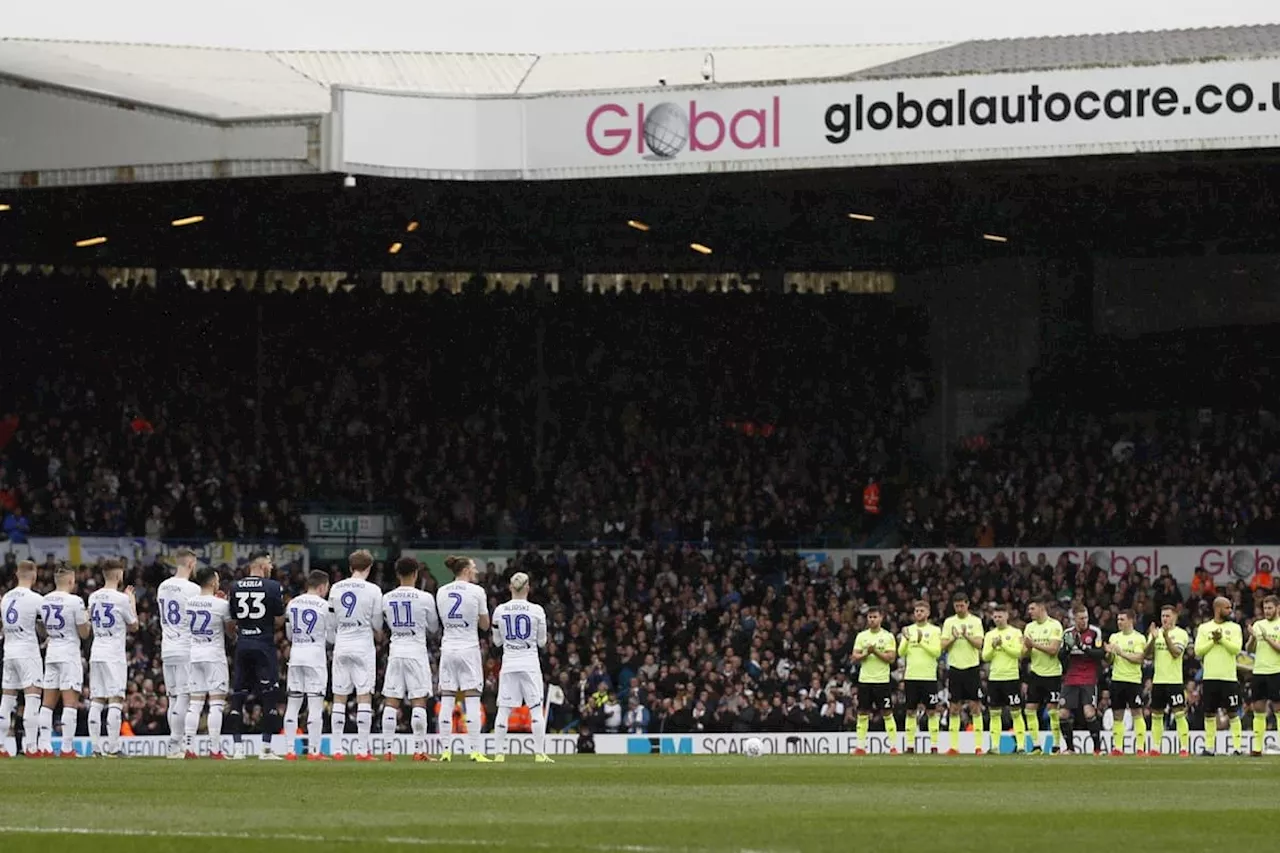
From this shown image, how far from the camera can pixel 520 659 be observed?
2131 centimetres

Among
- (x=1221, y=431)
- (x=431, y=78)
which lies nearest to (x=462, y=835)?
(x=431, y=78)

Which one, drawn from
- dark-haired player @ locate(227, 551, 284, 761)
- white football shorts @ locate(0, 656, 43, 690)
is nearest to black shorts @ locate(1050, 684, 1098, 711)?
dark-haired player @ locate(227, 551, 284, 761)

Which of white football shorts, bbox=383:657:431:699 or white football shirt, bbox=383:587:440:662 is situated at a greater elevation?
white football shirt, bbox=383:587:440:662

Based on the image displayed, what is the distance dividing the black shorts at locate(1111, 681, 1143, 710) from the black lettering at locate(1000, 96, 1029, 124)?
28.0 feet

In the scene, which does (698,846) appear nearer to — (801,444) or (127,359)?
(801,444)

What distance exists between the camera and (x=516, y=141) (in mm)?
31016

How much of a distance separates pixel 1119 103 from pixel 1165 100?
0.62m

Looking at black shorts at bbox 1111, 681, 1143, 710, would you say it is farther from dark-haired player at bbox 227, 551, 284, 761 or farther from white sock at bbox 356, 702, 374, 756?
dark-haired player at bbox 227, 551, 284, 761

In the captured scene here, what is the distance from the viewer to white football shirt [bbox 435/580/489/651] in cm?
2114

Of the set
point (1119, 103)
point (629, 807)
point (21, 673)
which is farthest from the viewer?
point (1119, 103)

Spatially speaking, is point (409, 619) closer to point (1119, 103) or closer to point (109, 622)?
point (109, 622)

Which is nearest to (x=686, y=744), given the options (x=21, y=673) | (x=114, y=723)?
(x=114, y=723)

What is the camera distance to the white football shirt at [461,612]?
2114 cm

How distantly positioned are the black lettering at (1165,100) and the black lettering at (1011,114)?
5.85 ft
